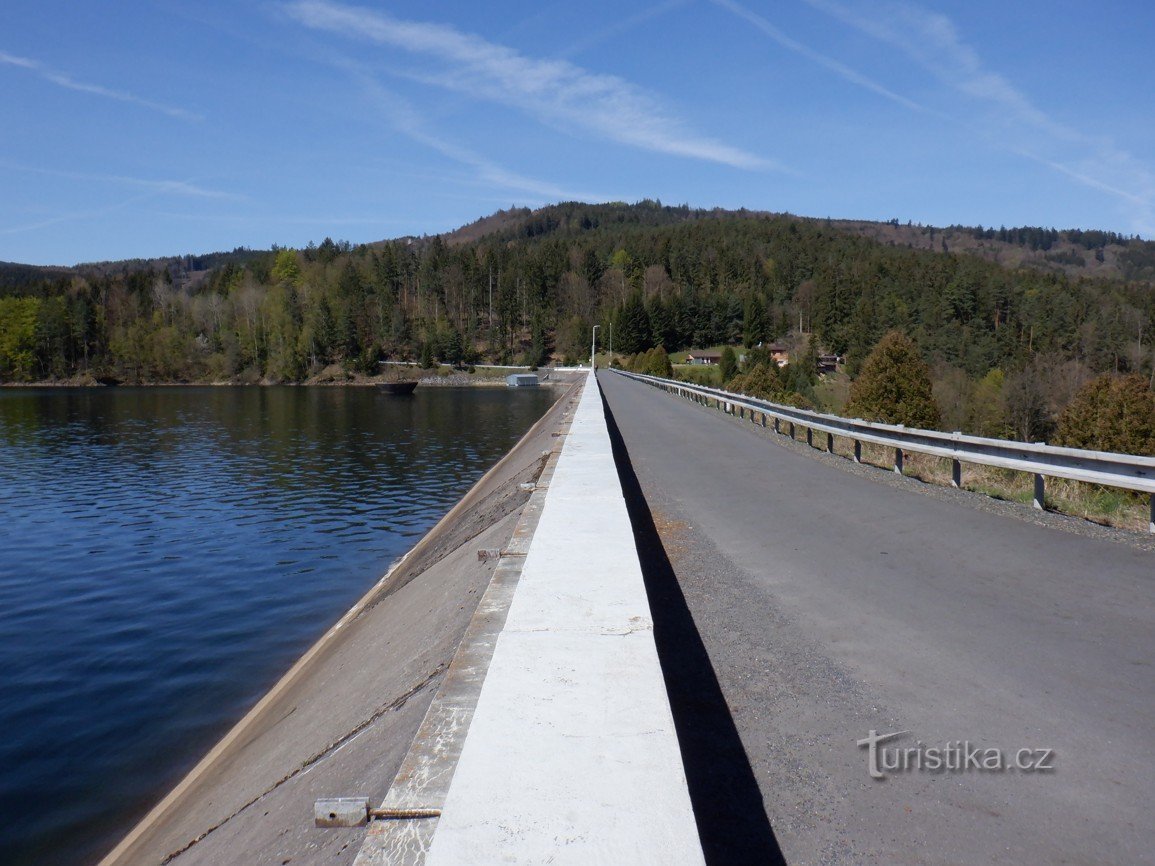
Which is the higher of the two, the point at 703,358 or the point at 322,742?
the point at 703,358

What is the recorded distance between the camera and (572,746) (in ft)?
10.7

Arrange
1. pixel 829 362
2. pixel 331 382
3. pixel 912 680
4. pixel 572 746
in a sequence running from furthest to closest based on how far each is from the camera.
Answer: pixel 829 362 → pixel 331 382 → pixel 912 680 → pixel 572 746

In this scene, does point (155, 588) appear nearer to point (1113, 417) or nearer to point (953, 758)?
point (953, 758)

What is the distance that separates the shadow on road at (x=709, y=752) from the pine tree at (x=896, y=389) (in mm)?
28863

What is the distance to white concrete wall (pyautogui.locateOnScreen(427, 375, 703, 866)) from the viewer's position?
8.63ft

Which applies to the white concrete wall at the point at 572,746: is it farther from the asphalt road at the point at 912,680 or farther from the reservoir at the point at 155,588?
the reservoir at the point at 155,588

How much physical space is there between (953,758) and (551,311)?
15400 centimetres

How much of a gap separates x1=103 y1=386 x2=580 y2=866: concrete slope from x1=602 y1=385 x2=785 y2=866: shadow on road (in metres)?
1.54

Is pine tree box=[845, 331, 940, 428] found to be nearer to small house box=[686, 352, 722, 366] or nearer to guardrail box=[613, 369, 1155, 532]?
guardrail box=[613, 369, 1155, 532]

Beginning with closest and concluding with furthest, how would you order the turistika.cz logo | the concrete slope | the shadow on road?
the shadow on road
the turistika.cz logo
the concrete slope

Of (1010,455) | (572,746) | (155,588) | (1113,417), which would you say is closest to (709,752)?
(572,746)

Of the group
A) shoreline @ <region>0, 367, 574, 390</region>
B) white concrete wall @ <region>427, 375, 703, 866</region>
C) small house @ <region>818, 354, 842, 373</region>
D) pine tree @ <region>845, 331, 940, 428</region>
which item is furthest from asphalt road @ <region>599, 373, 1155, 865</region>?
small house @ <region>818, 354, 842, 373</region>

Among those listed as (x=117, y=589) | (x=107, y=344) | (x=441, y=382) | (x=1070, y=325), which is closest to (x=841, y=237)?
(x=1070, y=325)

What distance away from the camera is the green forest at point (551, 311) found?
117875 millimetres
